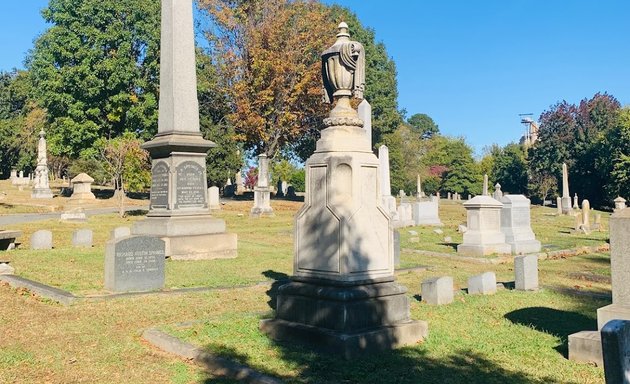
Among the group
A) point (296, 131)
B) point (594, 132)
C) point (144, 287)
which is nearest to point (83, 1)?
point (296, 131)

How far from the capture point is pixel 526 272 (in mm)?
9719

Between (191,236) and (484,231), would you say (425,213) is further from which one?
(191,236)

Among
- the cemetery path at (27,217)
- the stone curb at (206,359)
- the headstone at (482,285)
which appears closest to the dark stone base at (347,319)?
the stone curb at (206,359)

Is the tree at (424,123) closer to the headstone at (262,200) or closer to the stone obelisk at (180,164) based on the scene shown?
the headstone at (262,200)

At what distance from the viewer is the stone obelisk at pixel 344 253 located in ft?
19.3

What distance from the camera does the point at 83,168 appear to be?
5497 centimetres

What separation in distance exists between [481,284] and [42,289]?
7590 millimetres

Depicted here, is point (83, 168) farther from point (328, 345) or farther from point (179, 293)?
point (328, 345)

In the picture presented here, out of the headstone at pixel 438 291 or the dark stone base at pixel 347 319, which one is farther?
the headstone at pixel 438 291

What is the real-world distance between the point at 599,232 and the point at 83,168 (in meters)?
48.2

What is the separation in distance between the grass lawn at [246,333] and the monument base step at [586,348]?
0.46 ft

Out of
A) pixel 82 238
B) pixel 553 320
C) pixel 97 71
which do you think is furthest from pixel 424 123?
pixel 553 320

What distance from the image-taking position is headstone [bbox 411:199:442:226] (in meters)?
27.6

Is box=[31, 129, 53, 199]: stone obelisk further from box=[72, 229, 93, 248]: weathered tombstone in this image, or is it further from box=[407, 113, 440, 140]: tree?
box=[407, 113, 440, 140]: tree
